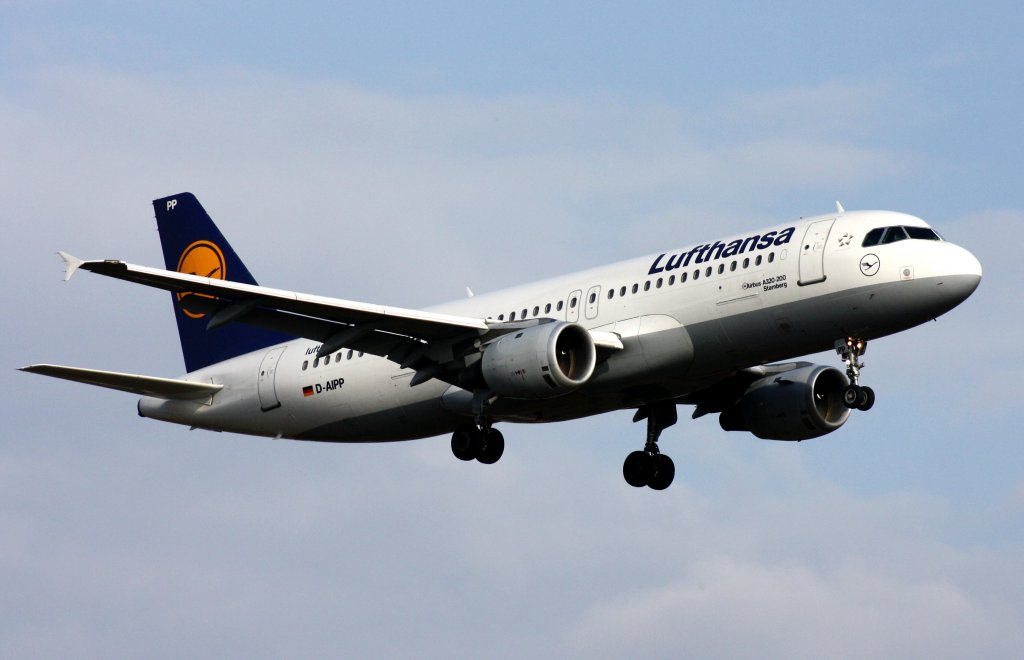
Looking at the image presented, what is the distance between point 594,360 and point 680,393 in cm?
396

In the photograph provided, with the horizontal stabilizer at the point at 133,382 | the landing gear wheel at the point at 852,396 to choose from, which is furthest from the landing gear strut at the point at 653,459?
the horizontal stabilizer at the point at 133,382

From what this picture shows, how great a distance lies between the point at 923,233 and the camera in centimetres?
3703

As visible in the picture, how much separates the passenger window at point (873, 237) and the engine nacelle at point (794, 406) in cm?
725

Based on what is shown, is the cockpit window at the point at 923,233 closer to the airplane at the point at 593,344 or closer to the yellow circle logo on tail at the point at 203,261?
the airplane at the point at 593,344

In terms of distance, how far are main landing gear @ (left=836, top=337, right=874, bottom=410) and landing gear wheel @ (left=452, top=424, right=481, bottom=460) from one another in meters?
8.64

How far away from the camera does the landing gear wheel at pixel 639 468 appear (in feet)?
145

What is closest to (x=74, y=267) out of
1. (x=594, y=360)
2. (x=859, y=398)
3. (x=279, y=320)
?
(x=279, y=320)

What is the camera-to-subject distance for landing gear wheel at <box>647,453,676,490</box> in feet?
145

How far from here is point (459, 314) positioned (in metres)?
42.7

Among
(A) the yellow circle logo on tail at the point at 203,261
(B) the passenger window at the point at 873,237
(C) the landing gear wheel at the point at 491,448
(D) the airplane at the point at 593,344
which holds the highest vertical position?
(A) the yellow circle logo on tail at the point at 203,261

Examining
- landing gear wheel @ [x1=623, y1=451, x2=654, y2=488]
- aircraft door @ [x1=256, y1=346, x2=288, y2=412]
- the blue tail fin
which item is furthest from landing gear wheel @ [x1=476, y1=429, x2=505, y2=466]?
the blue tail fin

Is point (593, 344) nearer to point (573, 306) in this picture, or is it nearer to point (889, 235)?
point (573, 306)

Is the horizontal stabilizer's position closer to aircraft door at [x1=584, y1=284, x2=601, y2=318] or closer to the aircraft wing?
the aircraft wing

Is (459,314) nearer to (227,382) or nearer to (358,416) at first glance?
(358,416)
